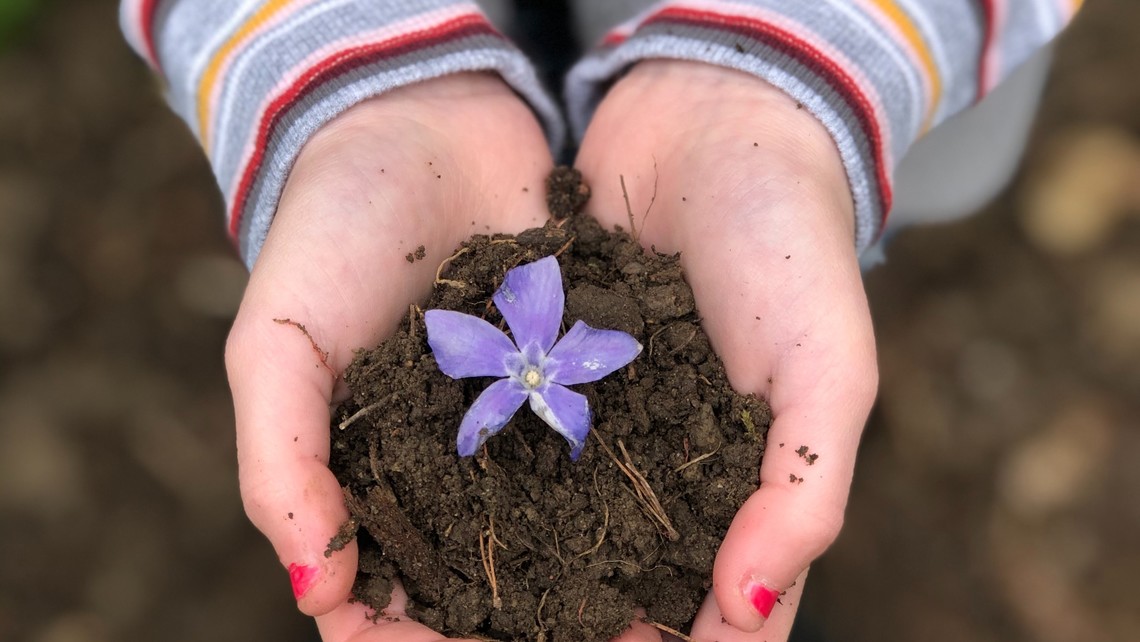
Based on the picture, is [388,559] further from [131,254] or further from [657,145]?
[131,254]

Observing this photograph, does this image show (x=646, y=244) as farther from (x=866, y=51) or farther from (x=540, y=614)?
(x=540, y=614)

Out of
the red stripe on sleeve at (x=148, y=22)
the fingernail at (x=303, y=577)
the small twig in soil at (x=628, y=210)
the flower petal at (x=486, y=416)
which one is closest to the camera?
the fingernail at (x=303, y=577)

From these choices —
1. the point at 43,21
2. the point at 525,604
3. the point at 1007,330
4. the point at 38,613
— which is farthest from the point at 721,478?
the point at 43,21

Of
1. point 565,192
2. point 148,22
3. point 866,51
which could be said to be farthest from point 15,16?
point 866,51

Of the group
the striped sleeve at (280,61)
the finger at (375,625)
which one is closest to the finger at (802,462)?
the finger at (375,625)

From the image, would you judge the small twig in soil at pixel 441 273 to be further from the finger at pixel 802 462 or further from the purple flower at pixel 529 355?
the finger at pixel 802 462

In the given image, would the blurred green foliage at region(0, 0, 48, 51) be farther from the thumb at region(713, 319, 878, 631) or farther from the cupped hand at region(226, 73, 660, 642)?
the thumb at region(713, 319, 878, 631)
